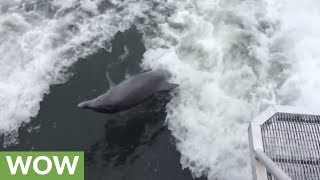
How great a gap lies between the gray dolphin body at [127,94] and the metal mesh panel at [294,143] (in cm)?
278

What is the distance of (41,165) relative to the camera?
→ 10.2 metres

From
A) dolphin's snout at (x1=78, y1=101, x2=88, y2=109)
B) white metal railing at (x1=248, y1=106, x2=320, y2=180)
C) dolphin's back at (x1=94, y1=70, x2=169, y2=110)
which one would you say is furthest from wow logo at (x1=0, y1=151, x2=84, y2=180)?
white metal railing at (x1=248, y1=106, x2=320, y2=180)

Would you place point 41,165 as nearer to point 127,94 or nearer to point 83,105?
point 83,105

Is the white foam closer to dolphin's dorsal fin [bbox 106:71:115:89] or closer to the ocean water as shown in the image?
the ocean water

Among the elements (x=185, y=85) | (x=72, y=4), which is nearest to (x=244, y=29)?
(x=185, y=85)

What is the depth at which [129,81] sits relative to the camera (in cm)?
1145

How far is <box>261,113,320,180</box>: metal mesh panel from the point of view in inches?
387

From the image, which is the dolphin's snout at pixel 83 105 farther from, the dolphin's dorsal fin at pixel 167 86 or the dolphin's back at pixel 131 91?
the dolphin's dorsal fin at pixel 167 86

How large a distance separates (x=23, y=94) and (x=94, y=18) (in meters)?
3.18

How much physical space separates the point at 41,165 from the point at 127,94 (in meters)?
2.50

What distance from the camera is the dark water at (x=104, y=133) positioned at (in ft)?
36.4

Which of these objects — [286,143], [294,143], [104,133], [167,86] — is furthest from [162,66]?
[294,143]

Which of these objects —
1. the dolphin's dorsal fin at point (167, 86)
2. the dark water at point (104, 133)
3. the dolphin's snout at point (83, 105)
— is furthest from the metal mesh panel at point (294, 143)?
the dolphin's snout at point (83, 105)

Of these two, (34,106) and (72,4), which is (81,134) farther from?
(72,4)
